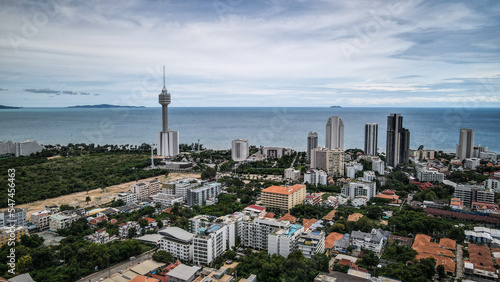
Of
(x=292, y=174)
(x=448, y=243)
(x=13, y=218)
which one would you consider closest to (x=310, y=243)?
(x=448, y=243)

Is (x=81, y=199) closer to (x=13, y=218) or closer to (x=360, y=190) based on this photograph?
(x=13, y=218)

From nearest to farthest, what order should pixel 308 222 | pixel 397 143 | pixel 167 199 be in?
pixel 308 222 → pixel 167 199 → pixel 397 143

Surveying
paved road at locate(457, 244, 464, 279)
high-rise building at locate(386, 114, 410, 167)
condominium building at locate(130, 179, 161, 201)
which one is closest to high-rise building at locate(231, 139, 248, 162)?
condominium building at locate(130, 179, 161, 201)

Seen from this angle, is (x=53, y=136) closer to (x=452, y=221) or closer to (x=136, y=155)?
(x=136, y=155)

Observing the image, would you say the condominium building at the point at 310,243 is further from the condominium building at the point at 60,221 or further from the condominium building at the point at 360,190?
the condominium building at the point at 60,221

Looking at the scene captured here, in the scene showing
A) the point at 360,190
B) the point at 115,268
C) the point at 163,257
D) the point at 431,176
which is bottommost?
the point at 115,268

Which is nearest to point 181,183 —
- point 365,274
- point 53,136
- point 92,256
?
point 92,256

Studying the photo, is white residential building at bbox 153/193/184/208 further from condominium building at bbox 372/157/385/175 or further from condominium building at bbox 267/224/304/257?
condominium building at bbox 372/157/385/175

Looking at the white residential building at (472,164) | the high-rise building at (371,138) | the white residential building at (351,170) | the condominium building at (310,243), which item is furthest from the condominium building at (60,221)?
the white residential building at (472,164)
